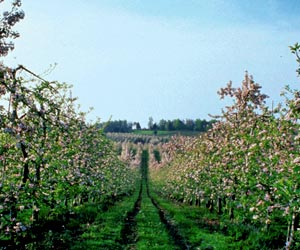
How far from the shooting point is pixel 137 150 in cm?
17288

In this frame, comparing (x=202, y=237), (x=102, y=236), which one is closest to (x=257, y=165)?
(x=202, y=237)

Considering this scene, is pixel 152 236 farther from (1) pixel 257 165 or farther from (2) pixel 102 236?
(1) pixel 257 165

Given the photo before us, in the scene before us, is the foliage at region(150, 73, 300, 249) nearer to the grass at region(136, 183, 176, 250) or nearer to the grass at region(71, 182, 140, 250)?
the grass at region(136, 183, 176, 250)

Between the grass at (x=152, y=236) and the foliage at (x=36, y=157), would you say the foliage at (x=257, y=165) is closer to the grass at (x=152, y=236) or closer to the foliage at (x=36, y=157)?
the grass at (x=152, y=236)

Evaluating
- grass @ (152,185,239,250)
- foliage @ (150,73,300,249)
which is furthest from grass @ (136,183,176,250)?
foliage @ (150,73,300,249)

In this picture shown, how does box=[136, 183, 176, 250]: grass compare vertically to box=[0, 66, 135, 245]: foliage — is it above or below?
below

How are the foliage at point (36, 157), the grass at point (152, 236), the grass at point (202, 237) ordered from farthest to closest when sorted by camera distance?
1. the grass at point (152, 236)
2. the grass at point (202, 237)
3. the foliage at point (36, 157)

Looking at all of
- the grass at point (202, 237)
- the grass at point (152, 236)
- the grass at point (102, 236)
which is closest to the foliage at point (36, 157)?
the grass at point (102, 236)

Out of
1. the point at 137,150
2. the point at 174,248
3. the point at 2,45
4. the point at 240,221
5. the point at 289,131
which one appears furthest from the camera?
the point at 137,150

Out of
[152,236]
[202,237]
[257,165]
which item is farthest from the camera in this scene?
[152,236]

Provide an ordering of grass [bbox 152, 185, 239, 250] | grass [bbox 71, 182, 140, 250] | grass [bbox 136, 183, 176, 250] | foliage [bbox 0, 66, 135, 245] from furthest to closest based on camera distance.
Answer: grass [bbox 136, 183, 176, 250], grass [bbox 152, 185, 239, 250], grass [bbox 71, 182, 140, 250], foliage [bbox 0, 66, 135, 245]

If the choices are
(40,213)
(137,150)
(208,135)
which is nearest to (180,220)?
(208,135)

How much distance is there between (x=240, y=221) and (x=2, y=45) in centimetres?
1711

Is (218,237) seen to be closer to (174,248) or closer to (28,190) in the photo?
(174,248)
